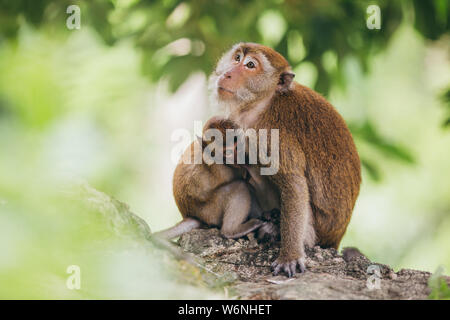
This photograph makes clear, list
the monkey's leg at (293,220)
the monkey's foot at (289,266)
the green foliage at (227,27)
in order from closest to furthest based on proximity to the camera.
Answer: the monkey's foot at (289,266) → the monkey's leg at (293,220) → the green foliage at (227,27)

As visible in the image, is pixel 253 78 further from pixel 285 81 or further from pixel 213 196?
pixel 213 196

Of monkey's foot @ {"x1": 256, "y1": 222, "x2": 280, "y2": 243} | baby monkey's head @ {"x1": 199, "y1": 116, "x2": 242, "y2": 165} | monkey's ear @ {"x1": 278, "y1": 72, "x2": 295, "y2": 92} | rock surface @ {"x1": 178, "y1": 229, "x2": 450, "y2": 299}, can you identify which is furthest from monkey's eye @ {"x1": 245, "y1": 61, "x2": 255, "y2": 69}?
rock surface @ {"x1": 178, "y1": 229, "x2": 450, "y2": 299}

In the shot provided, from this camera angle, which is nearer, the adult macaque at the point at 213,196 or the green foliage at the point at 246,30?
the adult macaque at the point at 213,196

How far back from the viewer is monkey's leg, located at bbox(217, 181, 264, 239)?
5082 millimetres

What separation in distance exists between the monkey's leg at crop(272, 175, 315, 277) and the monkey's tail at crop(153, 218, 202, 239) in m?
→ 1.14

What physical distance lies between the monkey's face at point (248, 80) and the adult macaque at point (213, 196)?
269mm

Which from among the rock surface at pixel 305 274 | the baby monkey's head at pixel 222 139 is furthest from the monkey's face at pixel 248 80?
the rock surface at pixel 305 274

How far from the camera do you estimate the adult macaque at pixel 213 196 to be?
5.16m

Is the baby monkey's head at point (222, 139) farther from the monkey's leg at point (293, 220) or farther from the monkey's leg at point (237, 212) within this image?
the monkey's leg at point (293, 220)

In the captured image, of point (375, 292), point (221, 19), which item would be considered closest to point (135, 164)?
point (221, 19)

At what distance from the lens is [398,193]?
48.3ft

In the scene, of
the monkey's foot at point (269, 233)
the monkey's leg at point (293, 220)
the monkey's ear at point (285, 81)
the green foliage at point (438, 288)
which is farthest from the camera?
the monkey's ear at point (285, 81)

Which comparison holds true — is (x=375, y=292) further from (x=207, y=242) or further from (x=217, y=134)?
(x=217, y=134)

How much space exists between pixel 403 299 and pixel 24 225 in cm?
277
